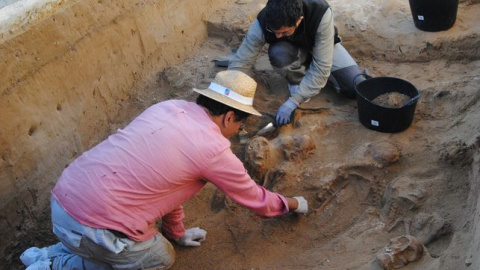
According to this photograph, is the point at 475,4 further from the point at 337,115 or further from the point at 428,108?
the point at 337,115

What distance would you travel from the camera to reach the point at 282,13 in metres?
3.56

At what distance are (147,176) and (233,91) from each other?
587mm

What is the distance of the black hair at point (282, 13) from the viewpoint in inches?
141

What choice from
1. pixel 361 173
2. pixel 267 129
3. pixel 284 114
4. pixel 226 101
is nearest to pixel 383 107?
pixel 361 173

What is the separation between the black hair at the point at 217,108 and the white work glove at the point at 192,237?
916 mm

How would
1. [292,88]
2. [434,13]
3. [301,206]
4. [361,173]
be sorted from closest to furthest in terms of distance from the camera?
[301,206] < [361,173] < [292,88] < [434,13]

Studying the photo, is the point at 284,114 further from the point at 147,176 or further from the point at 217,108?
the point at 147,176

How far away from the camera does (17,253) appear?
11.6ft

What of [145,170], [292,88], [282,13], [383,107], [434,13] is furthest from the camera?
[434,13]

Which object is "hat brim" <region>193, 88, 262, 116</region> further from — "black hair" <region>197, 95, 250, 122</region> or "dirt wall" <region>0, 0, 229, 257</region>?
"dirt wall" <region>0, 0, 229, 257</region>

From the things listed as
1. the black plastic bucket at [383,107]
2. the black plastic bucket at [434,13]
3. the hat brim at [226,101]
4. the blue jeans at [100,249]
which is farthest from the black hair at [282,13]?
the black plastic bucket at [434,13]

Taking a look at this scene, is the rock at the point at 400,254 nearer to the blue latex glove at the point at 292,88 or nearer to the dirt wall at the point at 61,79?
the blue latex glove at the point at 292,88

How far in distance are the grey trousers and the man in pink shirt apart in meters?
1.43

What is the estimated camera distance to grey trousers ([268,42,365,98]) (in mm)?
4293
